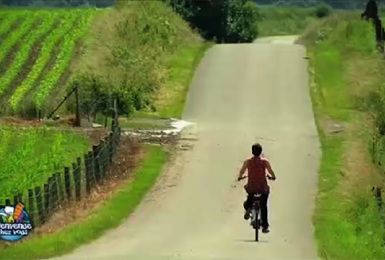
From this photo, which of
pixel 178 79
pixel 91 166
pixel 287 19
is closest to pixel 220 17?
pixel 178 79

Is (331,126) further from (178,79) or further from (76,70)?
(76,70)

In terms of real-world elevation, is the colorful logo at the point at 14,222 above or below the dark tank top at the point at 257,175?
below

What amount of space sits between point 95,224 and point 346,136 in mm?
14371

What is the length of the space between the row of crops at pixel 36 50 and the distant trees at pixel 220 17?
605cm

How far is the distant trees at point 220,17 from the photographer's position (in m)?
65.9

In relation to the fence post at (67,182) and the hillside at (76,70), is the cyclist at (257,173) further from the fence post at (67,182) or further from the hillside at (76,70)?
the hillside at (76,70)

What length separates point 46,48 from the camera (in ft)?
180

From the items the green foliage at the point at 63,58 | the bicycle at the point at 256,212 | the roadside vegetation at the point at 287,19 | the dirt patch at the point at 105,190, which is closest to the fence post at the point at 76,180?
the dirt patch at the point at 105,190

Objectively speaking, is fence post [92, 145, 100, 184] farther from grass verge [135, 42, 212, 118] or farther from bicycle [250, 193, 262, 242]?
grass verge [135, 42, 212, 118]

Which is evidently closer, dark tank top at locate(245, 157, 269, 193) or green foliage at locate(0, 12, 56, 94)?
dark tank top at locate(245, 157, 269, 193)

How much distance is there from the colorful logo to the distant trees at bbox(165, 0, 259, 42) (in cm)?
4293

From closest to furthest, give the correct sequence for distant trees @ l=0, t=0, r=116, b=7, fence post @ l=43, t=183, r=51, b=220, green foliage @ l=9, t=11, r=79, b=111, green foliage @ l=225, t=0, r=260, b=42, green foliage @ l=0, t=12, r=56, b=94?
fence post @ l=43, t=183, r=51, b=220 → green foliage @ l=9, t=11, r=79, b=111 → green foliage @ l=0, t=12, r=56, b=94 → green foliage @ l=225, t=0, r=260, b=42 → distant trees @ l=0, t=0, r=116, b=7

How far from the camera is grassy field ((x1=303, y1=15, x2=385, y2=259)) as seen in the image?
24.0 m

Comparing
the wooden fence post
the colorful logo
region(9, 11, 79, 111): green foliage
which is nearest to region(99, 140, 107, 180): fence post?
the wooden fence post
